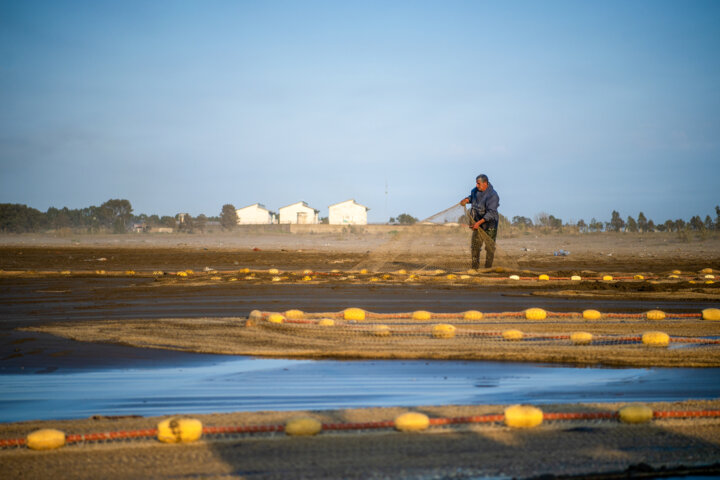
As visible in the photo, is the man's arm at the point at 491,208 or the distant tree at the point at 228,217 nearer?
the man's arm at the point at 491,208

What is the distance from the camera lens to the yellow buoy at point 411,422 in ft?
13.0

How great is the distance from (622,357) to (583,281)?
8.54 metres

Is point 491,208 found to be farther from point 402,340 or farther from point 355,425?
point 355,425

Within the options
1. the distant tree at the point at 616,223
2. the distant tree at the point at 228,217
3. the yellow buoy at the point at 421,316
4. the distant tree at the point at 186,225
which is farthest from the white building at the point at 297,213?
the yellow buoy at the point at 421,316

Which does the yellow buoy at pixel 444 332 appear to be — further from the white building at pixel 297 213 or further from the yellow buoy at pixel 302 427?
the white building at pixel 297 213

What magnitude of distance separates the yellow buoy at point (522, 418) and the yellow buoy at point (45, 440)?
8.30ft

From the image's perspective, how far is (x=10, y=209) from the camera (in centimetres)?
7350

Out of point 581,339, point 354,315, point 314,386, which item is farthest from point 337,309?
point 314,386

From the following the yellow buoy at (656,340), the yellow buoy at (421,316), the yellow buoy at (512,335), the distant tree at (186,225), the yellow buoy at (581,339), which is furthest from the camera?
the distant tree at (186,225)

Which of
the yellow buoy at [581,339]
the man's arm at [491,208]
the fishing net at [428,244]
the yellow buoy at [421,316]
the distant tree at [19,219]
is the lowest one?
the yellow buoy at [581,339]

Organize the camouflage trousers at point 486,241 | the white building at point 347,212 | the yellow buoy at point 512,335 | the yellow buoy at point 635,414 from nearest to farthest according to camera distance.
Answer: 1. the yellow buoy at point 635,414
2. the yellow buoy at point 512,335
3. the camouflage trousers at point 486,241
4. the white building at point 347,212

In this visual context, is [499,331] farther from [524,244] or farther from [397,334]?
[524,244]

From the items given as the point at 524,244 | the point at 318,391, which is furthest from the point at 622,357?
the point at 524,244

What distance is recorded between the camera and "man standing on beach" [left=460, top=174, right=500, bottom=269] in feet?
52.0
